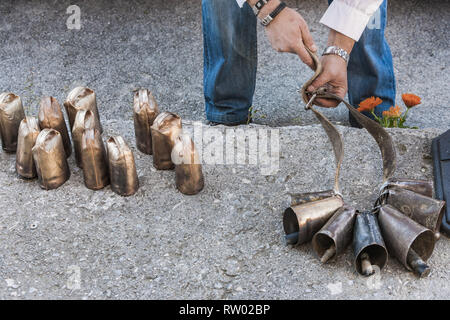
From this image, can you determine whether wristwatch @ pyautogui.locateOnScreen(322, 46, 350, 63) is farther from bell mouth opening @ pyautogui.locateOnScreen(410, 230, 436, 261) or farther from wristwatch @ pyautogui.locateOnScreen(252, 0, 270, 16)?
bell mouth opening @ pyautogui.locateOnScreen(410, 230, 436, 261)

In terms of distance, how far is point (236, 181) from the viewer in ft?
5.76

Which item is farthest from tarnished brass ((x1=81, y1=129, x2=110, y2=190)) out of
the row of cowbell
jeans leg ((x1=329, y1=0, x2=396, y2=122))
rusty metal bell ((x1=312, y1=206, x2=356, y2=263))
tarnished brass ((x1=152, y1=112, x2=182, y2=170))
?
jeans leg ((x1=329, y1=0, x2=396, y2=122))

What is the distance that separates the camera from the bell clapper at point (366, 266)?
1370 millimetres

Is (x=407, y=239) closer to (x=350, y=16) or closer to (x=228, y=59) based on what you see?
(x=350, y=16)

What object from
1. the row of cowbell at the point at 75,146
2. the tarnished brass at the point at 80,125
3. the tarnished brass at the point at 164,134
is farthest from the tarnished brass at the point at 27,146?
the tarnished brass at the point at 164,134

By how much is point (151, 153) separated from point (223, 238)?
46 cm

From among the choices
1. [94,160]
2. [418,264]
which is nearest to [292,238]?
[418,264]

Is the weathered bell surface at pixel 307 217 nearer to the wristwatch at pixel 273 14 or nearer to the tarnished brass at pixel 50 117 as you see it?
the wristwatch at pixel 273 14

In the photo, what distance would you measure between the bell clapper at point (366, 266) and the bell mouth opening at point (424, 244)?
14cm

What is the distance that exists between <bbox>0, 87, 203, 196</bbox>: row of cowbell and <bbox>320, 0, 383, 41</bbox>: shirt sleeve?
2.11 feet
